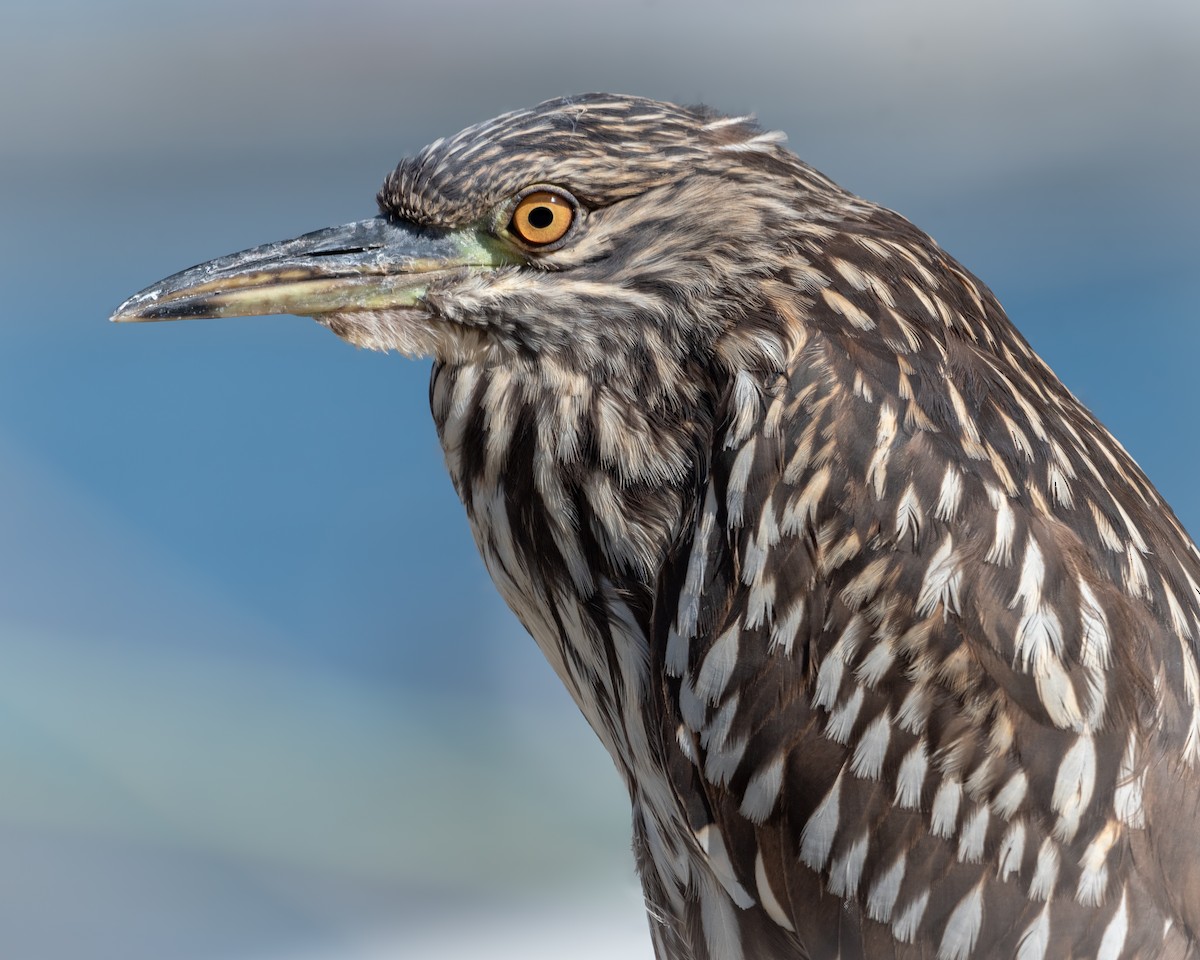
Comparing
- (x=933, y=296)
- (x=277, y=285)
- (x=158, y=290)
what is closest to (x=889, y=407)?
(x=933, y=296)

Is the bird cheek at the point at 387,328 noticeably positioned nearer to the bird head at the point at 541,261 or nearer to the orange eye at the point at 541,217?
the bird head at the point at 541,261

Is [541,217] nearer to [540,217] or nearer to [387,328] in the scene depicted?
[540,217]

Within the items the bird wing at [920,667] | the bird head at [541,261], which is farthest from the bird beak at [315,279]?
the bird wing at [920,667]

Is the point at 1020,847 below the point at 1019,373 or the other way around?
below

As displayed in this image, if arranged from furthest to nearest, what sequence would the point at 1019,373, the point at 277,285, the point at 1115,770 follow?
the point at 1019,373
the point at 277,285
the point at 1115,770

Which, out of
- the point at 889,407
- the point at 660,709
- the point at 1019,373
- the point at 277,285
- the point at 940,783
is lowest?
the point at 940,783

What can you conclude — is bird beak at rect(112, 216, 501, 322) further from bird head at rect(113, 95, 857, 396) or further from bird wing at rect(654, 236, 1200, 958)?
bird wing at rect(654, 236, 1200, 958)

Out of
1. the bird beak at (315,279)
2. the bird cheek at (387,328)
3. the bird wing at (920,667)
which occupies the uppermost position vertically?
the bird beak at (315,279)

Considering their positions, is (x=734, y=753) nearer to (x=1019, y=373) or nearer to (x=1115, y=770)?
(x=1115, y=770)
